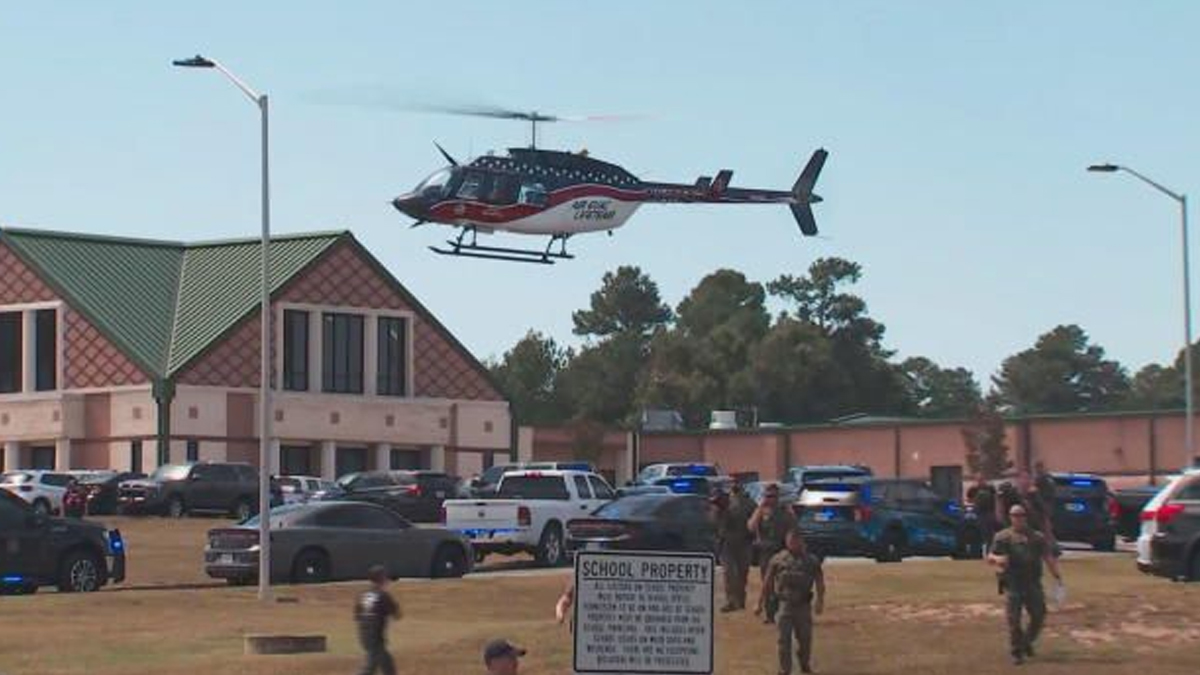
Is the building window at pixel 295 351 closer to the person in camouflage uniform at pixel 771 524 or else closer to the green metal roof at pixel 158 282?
the green metal roof at pixel 158 282

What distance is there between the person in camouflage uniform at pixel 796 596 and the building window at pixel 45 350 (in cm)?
6023

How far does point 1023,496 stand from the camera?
3112cm

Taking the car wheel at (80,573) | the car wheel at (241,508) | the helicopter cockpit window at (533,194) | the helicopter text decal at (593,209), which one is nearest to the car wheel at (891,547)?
the car wheel at (80,573)

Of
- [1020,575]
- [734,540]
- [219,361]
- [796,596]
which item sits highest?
[219,361]

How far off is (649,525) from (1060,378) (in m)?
122

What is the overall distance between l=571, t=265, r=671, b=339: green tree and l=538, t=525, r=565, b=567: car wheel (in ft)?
392

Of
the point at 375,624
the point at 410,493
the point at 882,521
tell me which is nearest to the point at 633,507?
the point at 882,521

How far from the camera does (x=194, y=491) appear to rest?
62438mm

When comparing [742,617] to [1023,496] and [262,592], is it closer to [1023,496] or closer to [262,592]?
[1023,496]

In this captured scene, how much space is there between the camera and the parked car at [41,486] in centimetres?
6378

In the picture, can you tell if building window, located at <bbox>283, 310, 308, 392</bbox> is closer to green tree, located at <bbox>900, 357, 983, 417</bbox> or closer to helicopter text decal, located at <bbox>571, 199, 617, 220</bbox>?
helicopter text decal, located at <bbox>571, 199, 617, 220</bbox>

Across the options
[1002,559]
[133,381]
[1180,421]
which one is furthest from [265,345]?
[1180,421]

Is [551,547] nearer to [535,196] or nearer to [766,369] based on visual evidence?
[535,196]

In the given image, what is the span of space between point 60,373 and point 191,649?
5511 cm
